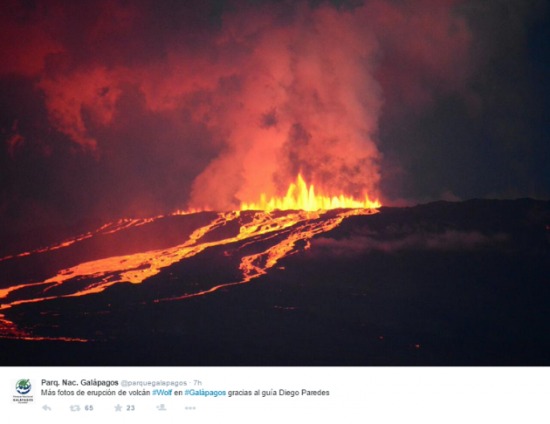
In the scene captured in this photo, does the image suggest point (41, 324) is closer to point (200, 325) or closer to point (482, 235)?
point (200, 325)
